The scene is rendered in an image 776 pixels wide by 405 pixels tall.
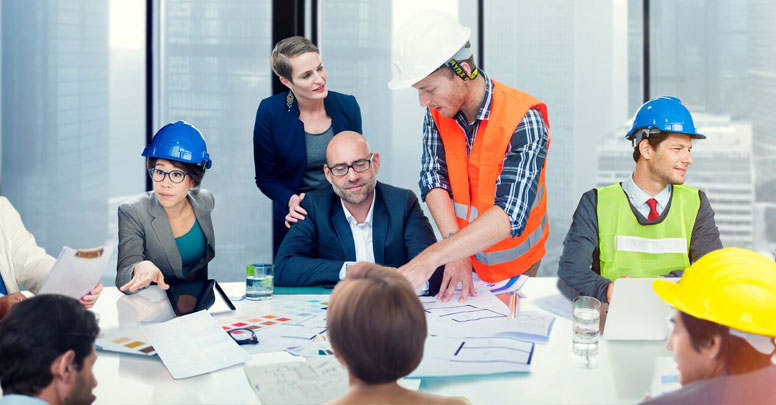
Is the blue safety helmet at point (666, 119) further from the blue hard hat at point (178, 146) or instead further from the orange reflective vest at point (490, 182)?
the blue hard hat at point (178, 146)

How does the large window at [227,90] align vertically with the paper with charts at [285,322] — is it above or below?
above

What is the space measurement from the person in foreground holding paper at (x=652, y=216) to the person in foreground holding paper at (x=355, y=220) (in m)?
0.62

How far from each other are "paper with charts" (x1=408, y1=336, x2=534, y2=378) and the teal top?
1.33 m

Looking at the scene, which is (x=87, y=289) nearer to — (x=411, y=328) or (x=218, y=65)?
(x=411, y=328)

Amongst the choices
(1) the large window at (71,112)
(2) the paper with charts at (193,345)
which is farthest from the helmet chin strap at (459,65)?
(1) the large window at (71,112)

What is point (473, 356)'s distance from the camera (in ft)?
5.94

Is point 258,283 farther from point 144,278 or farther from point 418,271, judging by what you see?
point 418,271

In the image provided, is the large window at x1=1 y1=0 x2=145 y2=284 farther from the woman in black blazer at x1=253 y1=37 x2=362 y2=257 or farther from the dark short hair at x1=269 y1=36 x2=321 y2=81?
the dark short hair at x1=269 y1=36 x2=321 y2=81

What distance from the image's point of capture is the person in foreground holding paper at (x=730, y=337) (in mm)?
1294

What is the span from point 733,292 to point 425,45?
4.71 ft

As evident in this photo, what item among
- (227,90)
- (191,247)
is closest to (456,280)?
(191,247)

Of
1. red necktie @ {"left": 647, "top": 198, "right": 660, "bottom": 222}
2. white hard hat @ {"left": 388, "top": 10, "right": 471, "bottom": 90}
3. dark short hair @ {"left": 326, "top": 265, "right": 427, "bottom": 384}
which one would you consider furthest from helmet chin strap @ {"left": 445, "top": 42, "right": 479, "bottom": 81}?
dark short hair @ {"left": 326, "top": 265, "right": 427, "bottom": 384}

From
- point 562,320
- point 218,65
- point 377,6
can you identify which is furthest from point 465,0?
point 562,320

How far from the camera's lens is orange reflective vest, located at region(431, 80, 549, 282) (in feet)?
8.89
